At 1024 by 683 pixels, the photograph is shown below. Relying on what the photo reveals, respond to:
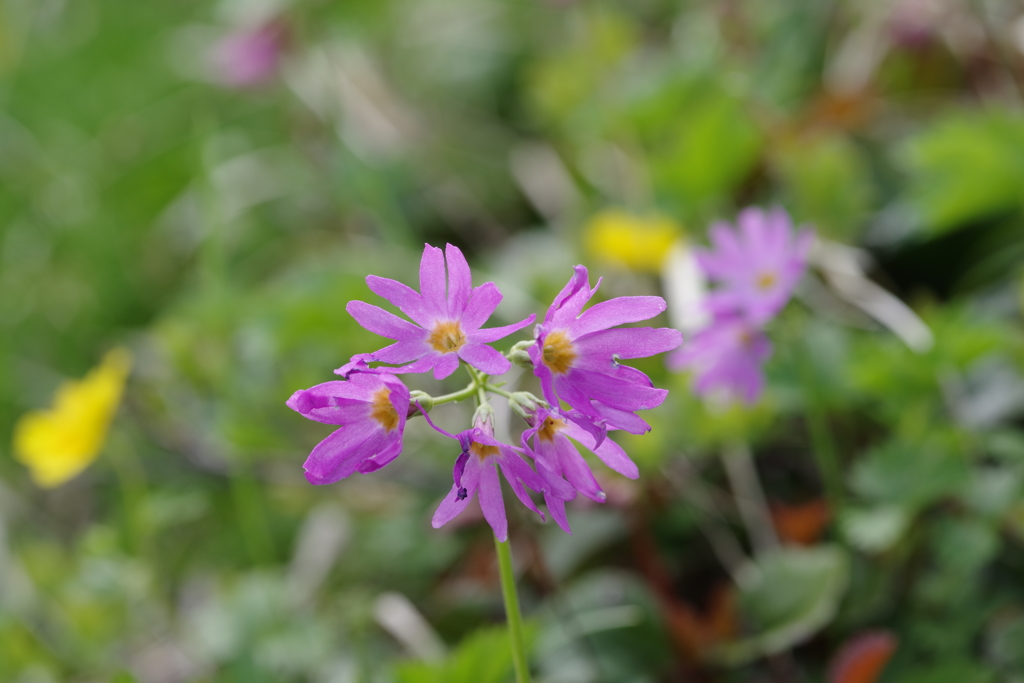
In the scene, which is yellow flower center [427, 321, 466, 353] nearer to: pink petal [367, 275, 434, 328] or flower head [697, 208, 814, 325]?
pink petal [367, 275, 434, 328]

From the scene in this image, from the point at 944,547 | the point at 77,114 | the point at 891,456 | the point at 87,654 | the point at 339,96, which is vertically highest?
the point at 77,114

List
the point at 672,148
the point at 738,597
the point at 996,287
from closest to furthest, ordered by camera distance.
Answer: the point at 738,597, the point at 996,287, the point at 672,148

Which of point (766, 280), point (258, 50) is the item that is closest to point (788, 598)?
point (766, 280)

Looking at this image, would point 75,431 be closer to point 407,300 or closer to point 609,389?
point 407,300

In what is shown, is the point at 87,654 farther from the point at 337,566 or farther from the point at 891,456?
the point at 891,456

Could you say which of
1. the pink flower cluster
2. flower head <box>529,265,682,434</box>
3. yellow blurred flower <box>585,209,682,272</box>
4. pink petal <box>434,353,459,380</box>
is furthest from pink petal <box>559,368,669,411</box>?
yellow blurred flower <box>585,209,682,272</box>

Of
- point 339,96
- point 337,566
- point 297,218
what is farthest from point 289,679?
point 339,96
